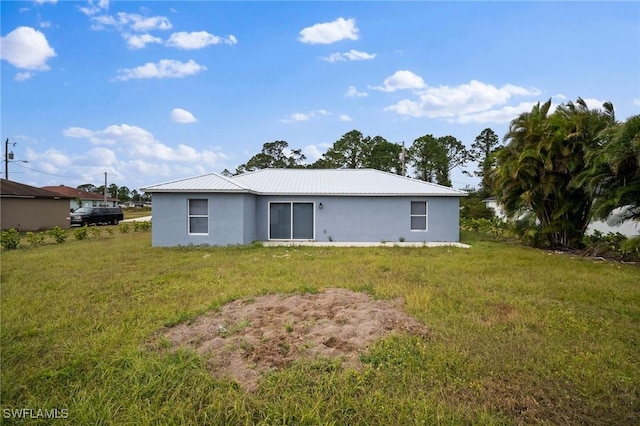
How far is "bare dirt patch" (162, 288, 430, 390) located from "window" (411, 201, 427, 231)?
935cm

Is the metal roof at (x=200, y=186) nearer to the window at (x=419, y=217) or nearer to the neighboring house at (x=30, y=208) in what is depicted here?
the window at (x=419, y=217)

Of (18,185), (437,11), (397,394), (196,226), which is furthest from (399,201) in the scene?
(18,185)

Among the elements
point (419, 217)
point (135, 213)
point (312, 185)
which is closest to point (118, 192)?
point (135, 213)

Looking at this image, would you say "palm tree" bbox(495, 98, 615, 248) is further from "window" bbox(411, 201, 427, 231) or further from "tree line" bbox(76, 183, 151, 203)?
"tree line" bbox(76, 183, 151, 203)

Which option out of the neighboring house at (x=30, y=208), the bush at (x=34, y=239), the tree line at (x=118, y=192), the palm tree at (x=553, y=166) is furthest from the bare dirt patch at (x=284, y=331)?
the tree line at (x=118, y=192)

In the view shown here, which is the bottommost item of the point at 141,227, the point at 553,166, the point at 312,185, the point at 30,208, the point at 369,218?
the point at 141,227

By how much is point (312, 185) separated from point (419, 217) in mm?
4893

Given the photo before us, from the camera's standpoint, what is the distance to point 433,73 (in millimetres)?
16047

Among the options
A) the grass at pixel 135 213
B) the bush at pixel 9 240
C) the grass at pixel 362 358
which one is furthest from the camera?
the grass at pixel 135 213

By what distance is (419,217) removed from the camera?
47.3 feet

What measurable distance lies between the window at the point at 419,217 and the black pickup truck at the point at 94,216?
2331cm

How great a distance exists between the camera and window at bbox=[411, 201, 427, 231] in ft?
47.3

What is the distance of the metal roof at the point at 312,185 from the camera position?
1270 cm

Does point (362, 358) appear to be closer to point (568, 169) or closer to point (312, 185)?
point (568, 169)
